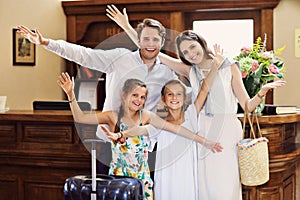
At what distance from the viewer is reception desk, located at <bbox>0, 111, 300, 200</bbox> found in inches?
133

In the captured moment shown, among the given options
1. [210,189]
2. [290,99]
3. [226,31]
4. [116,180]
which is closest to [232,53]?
[226,31]

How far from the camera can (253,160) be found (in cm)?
306

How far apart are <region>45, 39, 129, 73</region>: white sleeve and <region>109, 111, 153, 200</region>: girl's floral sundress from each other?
37 centimetres

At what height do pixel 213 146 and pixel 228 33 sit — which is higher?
pixel 228 33

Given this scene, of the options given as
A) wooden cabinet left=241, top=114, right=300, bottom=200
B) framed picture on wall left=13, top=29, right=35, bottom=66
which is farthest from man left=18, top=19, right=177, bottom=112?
framed picture on wall left=13, top=29, right=35, bottom=66

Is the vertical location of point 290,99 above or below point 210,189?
above

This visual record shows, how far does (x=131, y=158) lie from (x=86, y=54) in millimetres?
636

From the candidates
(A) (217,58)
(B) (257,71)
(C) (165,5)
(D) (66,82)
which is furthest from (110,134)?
(C) (165,5)

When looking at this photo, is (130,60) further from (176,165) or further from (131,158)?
(176,165)

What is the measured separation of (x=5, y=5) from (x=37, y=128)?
1.65m

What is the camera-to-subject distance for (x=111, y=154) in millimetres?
3104

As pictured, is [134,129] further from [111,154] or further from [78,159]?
[78,159]

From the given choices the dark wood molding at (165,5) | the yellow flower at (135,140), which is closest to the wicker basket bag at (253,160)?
the yellow flower at (135,140)

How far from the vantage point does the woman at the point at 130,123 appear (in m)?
2.88
